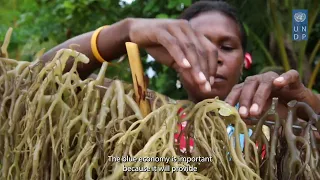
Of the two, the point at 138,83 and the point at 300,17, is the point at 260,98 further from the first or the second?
the point at 300,17

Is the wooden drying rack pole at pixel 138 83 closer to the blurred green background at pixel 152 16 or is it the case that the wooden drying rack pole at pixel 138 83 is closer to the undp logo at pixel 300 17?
the undp logo at pixel 300 17

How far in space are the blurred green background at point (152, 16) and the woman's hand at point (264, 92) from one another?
142 cm

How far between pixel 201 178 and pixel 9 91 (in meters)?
0.32

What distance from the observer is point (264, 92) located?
2.03ft

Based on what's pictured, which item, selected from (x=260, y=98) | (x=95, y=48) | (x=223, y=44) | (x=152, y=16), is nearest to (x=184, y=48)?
(x=260, y=98)

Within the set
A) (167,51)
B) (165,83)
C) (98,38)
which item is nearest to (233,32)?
(98,38)

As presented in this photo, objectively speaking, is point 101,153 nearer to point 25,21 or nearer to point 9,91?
point 9,91

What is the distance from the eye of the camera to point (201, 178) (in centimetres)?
56

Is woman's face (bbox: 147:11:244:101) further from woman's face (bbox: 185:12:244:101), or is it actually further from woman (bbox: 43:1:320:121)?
woman (bbox: 43:1:320:121)

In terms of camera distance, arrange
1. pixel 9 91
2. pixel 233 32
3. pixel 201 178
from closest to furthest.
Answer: pixel 201 178 → pixel 9 91 → pixel 233 32

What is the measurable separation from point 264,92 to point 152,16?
1.59 meters

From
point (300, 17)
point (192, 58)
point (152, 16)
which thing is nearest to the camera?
point (192, 58)

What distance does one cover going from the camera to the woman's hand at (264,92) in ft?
1.99

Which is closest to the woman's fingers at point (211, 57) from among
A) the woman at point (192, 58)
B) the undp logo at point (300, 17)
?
the woman at point (192, 58)
